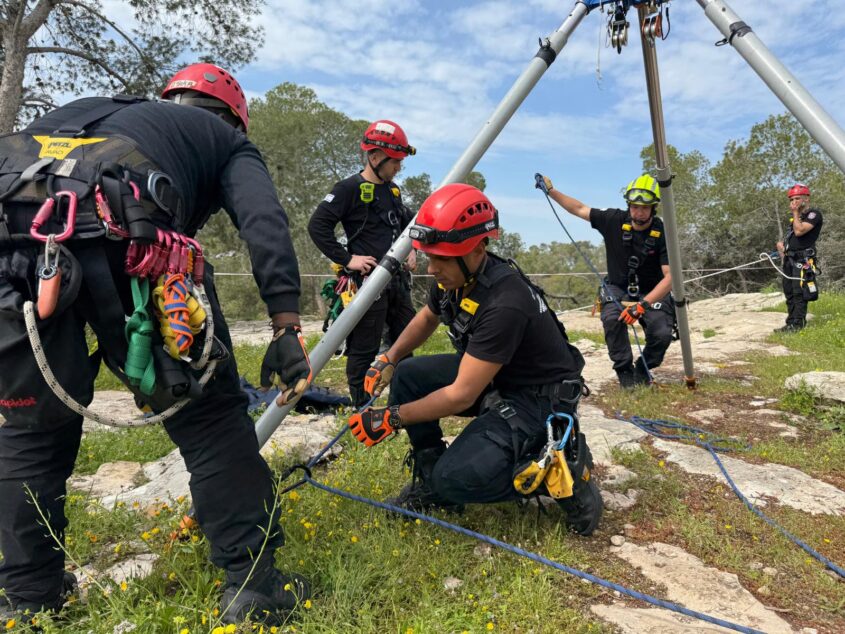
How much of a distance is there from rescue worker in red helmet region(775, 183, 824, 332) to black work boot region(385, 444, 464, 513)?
9114mm

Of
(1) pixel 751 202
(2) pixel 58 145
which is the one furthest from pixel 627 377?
(1) pixel 751 202

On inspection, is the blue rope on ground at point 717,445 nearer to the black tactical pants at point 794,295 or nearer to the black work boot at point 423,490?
the black work boot at point 423,490

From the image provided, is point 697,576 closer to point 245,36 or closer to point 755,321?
point 755,321

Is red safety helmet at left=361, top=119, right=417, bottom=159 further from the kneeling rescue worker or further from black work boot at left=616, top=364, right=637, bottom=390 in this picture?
black work boot at left=616, top=364, right=637, bottom=390

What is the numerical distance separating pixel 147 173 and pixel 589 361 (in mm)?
7373

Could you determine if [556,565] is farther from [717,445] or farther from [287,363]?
[717,445]

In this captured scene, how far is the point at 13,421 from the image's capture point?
1856mm

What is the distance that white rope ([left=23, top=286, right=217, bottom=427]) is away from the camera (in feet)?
5.35

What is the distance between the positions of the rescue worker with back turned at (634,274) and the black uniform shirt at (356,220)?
1.77m

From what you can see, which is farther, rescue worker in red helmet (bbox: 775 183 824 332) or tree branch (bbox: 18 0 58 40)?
rescue worker in red helmet (bbox: 775 183 824 332)

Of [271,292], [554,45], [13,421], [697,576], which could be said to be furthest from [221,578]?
[554,45]

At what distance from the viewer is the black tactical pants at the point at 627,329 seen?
6.01 m

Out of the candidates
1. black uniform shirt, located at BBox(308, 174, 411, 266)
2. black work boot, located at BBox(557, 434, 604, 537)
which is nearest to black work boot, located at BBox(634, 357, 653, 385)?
black uniform shirt, located at BBox(308, 174, 411, 266)

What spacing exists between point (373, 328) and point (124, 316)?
10.3 ft
